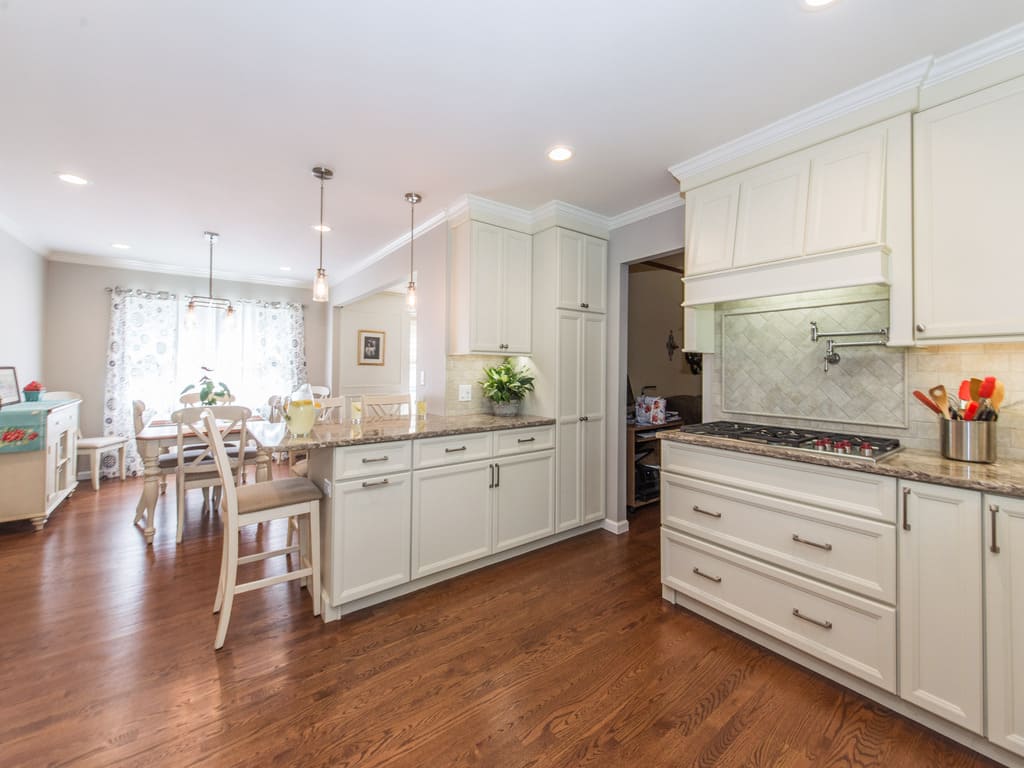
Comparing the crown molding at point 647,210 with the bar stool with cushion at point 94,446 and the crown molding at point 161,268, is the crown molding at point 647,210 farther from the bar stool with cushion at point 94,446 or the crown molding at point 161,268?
the bar stool with cushion at point 94,446

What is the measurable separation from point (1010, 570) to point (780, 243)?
157cm

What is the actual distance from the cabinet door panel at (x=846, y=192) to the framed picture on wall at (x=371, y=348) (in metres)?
5.53

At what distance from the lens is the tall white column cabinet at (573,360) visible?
343cm

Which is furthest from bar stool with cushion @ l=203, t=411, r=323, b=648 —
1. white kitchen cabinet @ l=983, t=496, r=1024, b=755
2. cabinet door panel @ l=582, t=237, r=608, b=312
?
white kitchen cabinet @ l=983, t=496, r=1024, b=755

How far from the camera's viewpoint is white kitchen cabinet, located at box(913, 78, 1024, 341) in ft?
5.66

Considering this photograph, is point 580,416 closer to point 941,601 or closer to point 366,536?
point 366,536

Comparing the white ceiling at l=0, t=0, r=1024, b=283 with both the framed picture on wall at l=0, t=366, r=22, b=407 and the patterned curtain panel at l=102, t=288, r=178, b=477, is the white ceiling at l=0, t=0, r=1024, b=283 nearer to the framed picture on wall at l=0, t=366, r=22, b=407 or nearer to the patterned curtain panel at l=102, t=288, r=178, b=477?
the framed picture on wall at l=0, t=366, r=22, b=407

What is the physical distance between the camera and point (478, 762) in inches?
60.1

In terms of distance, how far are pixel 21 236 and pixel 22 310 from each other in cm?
71

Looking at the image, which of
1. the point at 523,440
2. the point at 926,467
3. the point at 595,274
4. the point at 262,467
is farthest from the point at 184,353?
the point at 926,467

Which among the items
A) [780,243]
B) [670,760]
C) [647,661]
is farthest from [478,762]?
[780,243]

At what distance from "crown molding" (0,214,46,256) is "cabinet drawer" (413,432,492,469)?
439 cm

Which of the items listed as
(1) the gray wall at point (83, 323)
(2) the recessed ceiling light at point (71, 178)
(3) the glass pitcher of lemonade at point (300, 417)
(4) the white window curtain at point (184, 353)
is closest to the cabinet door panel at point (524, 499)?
(3) the glass pitcher of lemonade at point (300, 417)

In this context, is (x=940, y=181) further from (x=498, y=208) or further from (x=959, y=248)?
(x=498, y=208)
